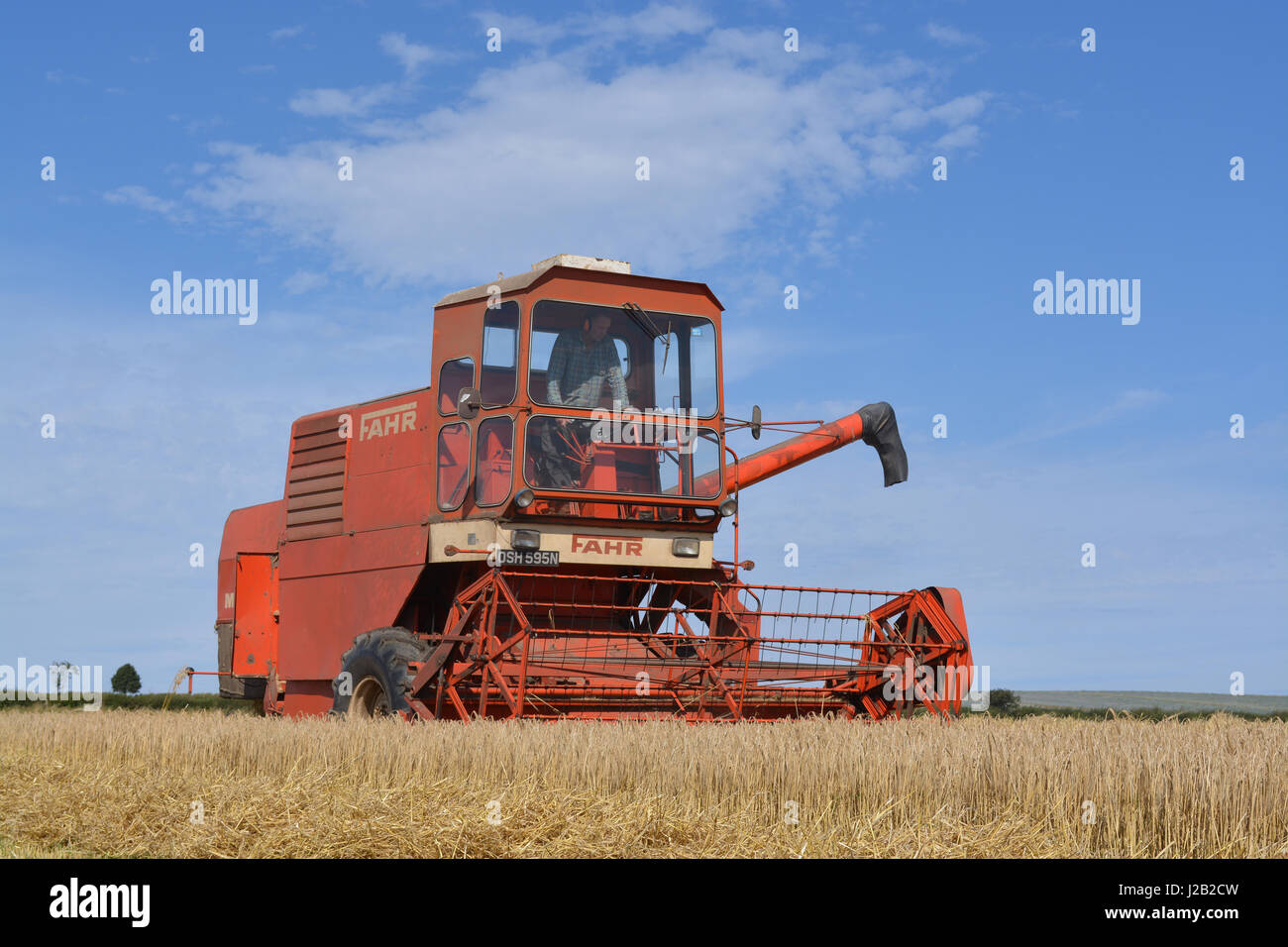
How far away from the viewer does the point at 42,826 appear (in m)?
7.39

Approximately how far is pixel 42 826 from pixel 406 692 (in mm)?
2885

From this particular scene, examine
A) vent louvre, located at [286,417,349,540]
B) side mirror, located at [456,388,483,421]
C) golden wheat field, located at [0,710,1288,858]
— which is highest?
side mirror, located at [456,388,483,421]

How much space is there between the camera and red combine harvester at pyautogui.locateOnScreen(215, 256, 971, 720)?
10.0 meters

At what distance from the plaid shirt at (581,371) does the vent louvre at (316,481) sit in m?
2.62

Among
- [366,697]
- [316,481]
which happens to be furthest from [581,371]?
[316,481]

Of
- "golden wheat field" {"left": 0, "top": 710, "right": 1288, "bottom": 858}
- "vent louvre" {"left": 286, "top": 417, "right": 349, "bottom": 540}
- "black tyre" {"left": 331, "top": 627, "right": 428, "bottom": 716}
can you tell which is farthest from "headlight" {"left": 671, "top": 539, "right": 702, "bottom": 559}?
"vent louvre" {"left": 286, "top": 417, "right": 349, "bottom": 540}

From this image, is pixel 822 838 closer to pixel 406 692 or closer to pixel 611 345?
pixel 406 692

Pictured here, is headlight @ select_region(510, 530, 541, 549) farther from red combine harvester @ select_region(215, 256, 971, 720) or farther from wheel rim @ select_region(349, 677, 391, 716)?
wheel rim @ select_region(349, 677, 391, 716)

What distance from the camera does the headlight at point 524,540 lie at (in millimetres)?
10109

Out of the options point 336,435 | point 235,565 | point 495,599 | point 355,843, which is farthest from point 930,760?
point 235,565

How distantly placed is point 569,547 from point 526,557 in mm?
396

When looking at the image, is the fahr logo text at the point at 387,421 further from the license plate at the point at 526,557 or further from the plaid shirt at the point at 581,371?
the license plate at the point at 526,557

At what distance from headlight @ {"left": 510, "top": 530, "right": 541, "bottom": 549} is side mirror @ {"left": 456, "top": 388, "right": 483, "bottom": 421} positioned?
1.06 m

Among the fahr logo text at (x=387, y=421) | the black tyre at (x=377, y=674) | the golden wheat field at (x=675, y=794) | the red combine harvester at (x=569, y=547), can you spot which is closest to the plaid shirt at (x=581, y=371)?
the red combine harvester at (x=569, y=547)
